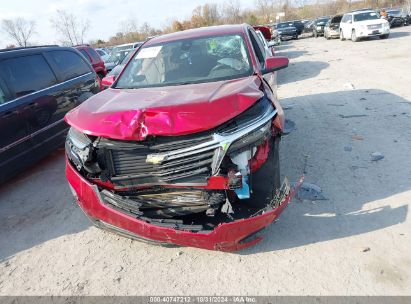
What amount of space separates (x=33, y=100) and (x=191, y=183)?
3.59m

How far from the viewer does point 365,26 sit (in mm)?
18719

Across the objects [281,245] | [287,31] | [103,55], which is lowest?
[287,31]

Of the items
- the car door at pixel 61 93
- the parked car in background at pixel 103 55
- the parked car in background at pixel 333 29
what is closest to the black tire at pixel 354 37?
the parked car in background at pixel 333 29

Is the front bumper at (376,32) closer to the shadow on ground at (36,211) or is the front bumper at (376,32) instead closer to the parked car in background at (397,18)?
the parked car in background at (397,18)

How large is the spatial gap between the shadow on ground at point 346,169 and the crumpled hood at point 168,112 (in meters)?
1.25

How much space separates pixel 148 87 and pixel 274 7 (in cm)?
7097

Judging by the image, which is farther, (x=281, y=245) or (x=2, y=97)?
(x=2, y=97)

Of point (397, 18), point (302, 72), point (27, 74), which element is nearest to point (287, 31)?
point (397, 18)

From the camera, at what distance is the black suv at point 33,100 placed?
4.71m

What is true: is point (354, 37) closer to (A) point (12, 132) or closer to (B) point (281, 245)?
(A) point (12, 132)

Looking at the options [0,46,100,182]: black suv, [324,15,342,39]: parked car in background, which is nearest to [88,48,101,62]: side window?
[0,46,100,182]: black suv

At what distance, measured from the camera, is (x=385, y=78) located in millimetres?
9039

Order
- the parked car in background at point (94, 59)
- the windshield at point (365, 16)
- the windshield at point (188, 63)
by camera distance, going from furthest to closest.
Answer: the windshield at point (365, 16)
the parked car in background at point (94, 59)
the windshield at point (188, 63)

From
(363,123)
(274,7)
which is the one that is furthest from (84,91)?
(274,7)
